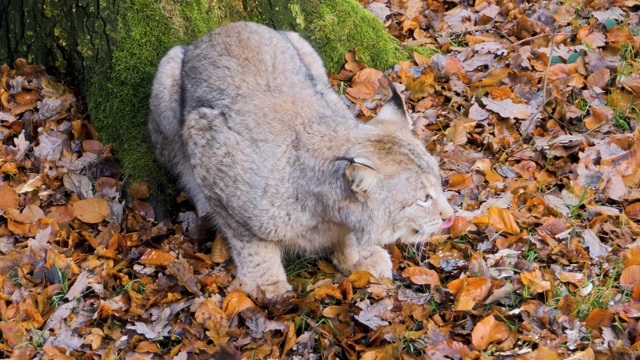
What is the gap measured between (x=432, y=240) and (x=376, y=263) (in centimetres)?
42

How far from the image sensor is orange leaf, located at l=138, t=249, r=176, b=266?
185 inches

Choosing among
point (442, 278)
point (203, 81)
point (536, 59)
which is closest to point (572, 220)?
point (442, 278)

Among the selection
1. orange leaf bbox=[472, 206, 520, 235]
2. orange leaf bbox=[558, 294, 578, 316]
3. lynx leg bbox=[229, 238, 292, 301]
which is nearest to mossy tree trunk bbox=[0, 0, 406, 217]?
lynx leg bbox=[229, 238, 292, 301]

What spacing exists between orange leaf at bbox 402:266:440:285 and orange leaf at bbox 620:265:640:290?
109cm

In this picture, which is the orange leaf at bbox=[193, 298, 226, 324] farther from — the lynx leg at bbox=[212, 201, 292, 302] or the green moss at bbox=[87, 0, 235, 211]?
the green moss at bbox=[87, 0, 235, 211]

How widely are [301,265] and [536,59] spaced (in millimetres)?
3072

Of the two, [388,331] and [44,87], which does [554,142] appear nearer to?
[388,331]

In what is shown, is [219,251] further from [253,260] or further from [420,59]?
[420,59]

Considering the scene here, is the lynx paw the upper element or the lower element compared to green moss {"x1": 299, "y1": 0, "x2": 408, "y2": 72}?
lower

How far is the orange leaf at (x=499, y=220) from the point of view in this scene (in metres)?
4.64

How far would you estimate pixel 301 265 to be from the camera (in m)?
4.95

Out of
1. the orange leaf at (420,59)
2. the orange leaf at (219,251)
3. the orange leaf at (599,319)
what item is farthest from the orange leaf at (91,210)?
the orange leaf at (599,319)

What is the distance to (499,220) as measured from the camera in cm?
468

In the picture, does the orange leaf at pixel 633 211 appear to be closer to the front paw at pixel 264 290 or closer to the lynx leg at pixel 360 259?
the lynx leg at pixel 360 259
